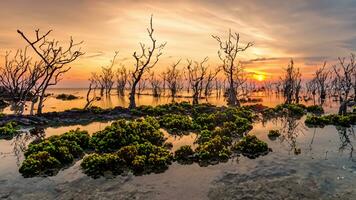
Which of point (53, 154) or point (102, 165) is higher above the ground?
point (53, 154)

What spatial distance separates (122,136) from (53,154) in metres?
4.03

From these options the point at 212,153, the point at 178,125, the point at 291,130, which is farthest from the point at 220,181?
the point at 291,130

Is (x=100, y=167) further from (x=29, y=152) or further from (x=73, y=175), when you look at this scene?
(x=29, y=152)

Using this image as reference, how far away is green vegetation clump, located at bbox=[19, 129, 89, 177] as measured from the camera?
45.6 feet

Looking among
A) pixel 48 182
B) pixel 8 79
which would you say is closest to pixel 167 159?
pixel 48 182

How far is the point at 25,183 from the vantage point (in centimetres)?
1256

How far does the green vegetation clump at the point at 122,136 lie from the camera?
711 inches

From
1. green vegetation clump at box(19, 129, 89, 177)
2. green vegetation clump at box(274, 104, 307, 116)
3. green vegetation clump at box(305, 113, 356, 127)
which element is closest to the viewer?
green vegetation clump at box(19, 129, 89, 177)

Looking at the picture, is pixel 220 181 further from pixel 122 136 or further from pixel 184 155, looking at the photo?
pixel 122 136

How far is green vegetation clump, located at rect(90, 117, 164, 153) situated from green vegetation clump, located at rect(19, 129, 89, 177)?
82 centimetres

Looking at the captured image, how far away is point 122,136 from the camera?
18.6m

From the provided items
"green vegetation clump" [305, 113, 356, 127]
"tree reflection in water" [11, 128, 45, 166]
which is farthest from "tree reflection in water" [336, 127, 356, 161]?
"tree reflection in water" [11, 128, 45, 166]

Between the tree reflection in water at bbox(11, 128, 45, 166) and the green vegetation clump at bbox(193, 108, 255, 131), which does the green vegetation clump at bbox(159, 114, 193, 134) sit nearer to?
the green vegetation clump at bbox(193, 108, 255, 131)

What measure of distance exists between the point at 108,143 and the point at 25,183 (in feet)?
19.2
